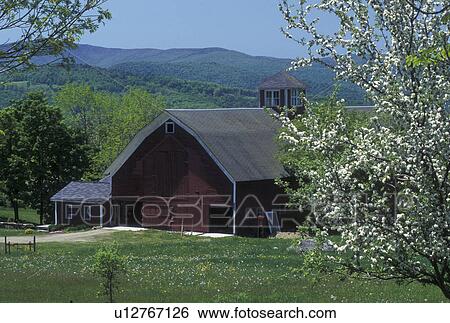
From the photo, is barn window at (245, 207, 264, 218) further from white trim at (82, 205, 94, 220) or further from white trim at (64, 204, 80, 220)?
white trim at (64, 204, 80, 220)

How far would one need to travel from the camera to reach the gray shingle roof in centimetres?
5559

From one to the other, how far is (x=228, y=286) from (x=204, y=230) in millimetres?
30506

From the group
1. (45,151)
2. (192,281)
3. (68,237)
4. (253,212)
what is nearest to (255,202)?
(253,212)

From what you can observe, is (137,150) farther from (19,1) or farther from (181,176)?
(19,1)

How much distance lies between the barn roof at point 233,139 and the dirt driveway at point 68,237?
7.10 metres

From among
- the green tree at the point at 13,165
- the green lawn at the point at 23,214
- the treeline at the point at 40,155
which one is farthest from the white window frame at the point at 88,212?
the green lawn at the point at 23,214

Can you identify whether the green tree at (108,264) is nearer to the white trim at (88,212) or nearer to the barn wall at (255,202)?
the barn wall at (255,202)

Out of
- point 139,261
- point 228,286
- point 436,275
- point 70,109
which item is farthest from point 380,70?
point 70,109

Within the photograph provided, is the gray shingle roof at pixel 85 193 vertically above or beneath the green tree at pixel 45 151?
beneath

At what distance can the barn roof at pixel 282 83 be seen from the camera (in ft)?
196

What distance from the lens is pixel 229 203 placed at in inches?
1944

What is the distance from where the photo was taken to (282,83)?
60156mm

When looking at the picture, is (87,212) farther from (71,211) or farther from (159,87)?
(159,87)

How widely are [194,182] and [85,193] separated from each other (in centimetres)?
987
